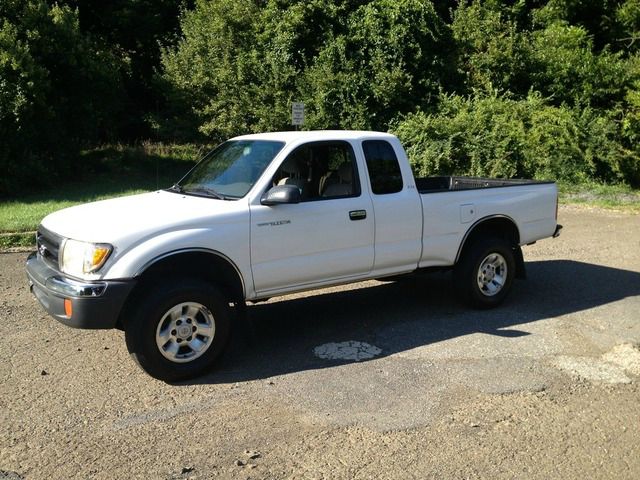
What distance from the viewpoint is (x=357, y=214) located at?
19.7 ft

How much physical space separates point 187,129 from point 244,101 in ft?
8.44

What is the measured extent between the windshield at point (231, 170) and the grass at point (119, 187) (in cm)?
532

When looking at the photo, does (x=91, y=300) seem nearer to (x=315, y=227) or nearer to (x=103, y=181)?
(x=315, y=227)

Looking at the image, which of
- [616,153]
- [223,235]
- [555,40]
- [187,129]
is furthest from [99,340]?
[555,40]

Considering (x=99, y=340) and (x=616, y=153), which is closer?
(x=99, y=340)

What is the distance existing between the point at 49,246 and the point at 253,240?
162 cm

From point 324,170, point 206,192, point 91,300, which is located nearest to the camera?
point 91,300

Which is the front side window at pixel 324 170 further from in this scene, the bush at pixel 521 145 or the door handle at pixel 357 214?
the bush at pixel 521 145

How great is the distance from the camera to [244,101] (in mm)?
21141

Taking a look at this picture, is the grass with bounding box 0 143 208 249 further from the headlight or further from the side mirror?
the side mirror

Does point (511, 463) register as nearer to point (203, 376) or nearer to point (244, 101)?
point (203, 376)

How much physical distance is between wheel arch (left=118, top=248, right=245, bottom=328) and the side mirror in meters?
0.58

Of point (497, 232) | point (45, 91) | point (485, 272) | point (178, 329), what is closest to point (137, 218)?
point (178, 329)

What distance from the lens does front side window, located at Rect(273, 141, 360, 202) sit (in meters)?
6.06
